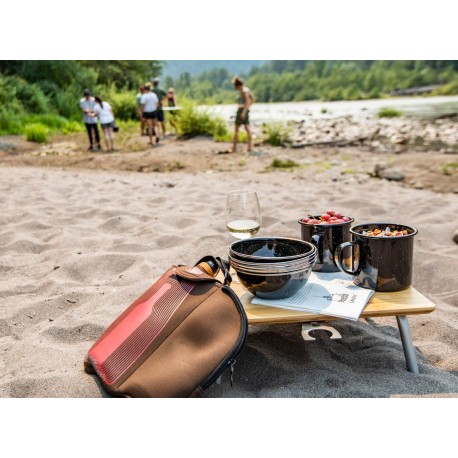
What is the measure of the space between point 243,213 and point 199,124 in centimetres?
1090

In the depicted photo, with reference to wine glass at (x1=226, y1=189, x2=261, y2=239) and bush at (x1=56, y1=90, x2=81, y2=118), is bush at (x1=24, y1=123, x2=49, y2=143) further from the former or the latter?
wine glass at (x1=226, y1=189, x2=261, y2=239)

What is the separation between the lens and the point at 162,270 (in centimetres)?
347

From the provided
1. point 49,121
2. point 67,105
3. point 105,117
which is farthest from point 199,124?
point 67,105

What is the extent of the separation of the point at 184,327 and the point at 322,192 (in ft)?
14.8

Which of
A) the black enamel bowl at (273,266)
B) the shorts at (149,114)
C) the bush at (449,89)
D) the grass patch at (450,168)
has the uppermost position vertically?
the black enamel bowl at (273,266)

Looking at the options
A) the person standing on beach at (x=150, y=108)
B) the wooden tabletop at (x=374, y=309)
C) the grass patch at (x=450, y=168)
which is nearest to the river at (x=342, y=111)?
the person standing on beach at (x=150, y=108)

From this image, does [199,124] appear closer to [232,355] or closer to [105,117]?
[105,117]

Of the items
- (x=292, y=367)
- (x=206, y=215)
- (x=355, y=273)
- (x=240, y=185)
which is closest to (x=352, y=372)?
(x=292, y=367)

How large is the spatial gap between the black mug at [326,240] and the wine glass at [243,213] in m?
0.26

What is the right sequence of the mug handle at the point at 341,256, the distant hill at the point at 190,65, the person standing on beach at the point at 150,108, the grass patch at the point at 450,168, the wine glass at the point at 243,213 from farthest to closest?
the distant hill at the point at 190,65, the person standing on beach at the point at 150,108, the grass patch at the point at 450,168, the wine glass at the point at 243,213, the mug handle at the point at 341,256

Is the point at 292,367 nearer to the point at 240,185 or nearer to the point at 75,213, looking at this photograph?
the point at 75,213

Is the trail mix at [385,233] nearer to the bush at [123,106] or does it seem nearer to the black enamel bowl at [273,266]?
the black enamel bowl at [273,266]

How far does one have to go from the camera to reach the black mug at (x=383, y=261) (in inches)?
86.0

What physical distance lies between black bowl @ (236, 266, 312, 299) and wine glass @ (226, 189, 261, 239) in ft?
1.44
